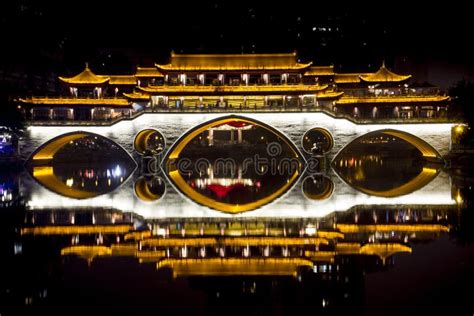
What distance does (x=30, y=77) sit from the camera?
5116cm

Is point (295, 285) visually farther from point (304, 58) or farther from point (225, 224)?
point (304, 58)

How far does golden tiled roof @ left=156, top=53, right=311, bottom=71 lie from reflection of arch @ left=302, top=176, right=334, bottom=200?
37.7 ft

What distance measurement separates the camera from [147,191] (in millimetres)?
25141

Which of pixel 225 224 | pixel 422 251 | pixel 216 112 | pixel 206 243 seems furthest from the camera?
pixel 216 112

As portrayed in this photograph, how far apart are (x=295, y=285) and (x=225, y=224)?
6.75m

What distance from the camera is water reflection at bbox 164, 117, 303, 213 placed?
76.3ft

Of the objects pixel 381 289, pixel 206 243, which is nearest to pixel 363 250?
pixel 381 289

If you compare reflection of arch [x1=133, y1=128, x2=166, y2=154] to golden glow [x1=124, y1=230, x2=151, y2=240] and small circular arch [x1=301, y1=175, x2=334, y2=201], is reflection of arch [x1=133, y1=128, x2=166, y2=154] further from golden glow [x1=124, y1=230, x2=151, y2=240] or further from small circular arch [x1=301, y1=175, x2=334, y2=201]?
golden glow [x1=124, y1=230, x2=151, y2=240]

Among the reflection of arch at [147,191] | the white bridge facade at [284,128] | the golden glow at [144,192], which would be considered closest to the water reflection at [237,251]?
the golden glow at [144,192]

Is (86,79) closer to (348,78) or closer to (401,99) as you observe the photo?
(348,78)

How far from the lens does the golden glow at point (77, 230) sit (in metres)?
15.5

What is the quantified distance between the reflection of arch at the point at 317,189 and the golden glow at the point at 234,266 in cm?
1070

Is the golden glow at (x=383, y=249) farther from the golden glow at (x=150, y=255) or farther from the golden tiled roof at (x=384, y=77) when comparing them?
the golden tiled roof at (x=384, y=77)

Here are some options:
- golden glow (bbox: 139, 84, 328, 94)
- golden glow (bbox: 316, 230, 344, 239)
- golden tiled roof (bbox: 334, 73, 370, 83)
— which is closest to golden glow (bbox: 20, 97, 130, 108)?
golden glow (bbox: 139, 84, 328, 94)
